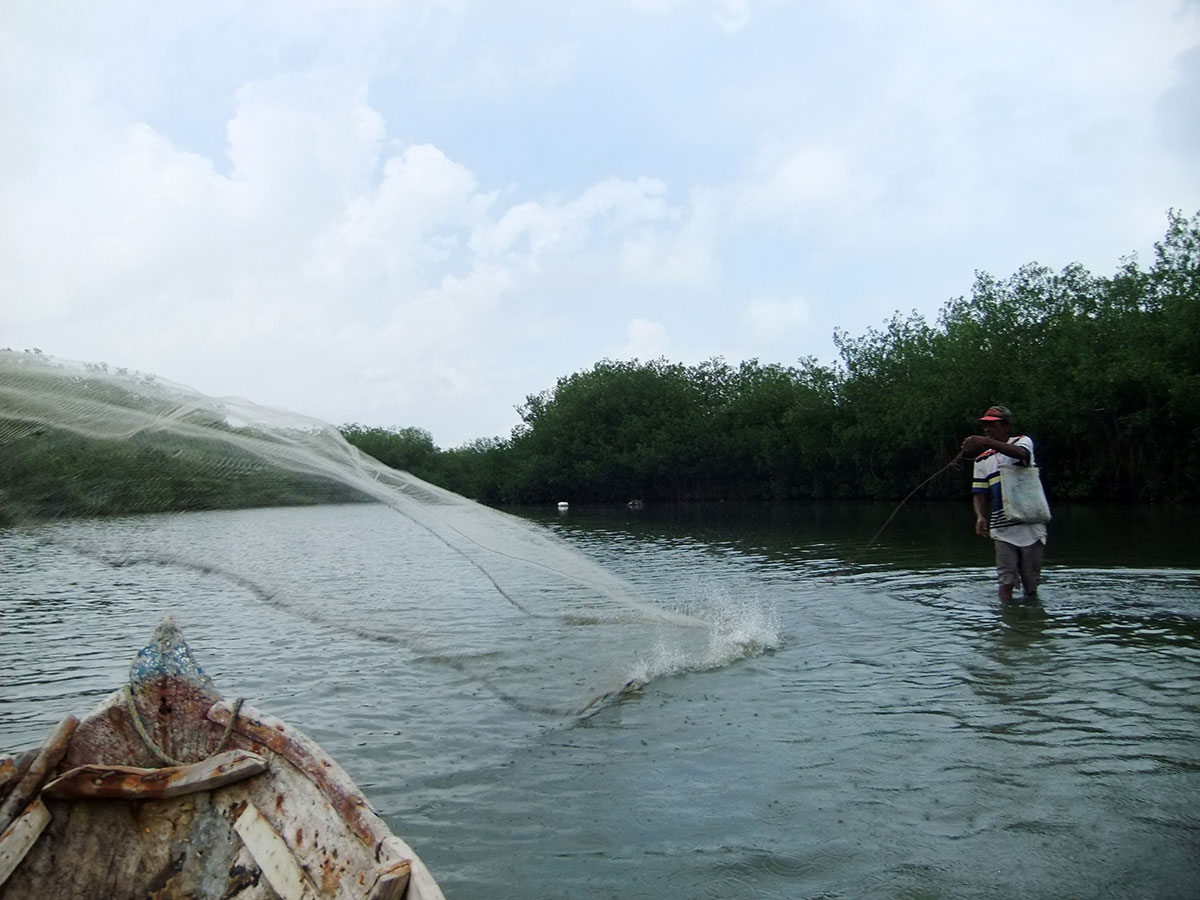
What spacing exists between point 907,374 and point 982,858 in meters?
59.2

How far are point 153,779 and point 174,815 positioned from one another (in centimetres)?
22

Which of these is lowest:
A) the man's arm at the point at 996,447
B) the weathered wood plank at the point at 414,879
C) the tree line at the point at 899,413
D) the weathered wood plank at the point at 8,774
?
the weathered wood plank at the point at 414,879

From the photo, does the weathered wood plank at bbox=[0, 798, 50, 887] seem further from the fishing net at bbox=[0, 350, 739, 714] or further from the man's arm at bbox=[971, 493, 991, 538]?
the man's arm at bbox=[971, 493, 991, 538]

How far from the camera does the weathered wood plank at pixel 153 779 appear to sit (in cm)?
473

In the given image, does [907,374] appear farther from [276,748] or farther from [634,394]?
[276,748]

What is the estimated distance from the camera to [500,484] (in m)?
88.7

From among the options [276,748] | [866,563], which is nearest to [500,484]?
[866,563]

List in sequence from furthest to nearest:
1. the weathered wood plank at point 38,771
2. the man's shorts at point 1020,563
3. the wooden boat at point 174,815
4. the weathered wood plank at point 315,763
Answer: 1. the man's shorts at point 1020,563
2. the weathered wood plank at point 38,771
3. the wooden boat at point 174,815
4. the weathered wood plank at point 315,763

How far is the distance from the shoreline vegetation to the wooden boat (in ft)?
13.2

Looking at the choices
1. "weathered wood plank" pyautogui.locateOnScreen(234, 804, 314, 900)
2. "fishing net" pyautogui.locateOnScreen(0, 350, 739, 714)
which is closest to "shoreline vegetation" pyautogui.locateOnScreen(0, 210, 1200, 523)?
"fishing net" pyautogui.locateOnScreen(0, 350, 739, 714)

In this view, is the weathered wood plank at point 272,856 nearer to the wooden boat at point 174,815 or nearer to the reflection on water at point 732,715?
the wooden boat at point 174,815

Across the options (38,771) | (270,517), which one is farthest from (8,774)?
(270,517)

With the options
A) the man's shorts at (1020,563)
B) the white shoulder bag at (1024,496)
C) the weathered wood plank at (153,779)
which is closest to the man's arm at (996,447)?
the white shoulder bag at (1024,496)

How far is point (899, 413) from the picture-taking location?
55781 millimetres
